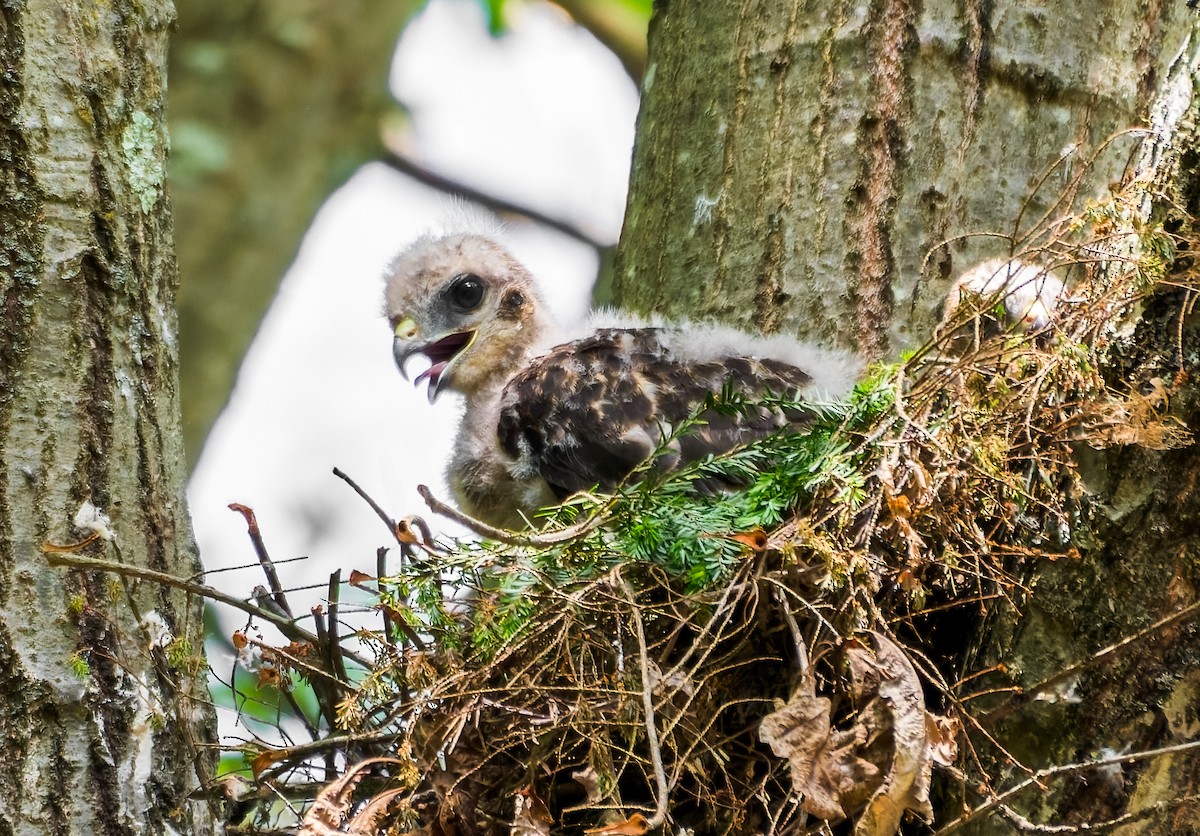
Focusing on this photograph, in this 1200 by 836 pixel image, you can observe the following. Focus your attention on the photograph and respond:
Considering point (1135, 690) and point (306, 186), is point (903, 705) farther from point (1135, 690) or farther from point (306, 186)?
point (306, 186)

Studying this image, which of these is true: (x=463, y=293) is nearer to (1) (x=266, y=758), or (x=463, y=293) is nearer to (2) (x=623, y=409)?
(2) (x=623, y=409)

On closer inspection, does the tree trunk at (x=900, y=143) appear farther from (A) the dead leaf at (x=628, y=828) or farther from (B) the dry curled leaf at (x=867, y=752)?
(A) the dead leaf at (x=628, y=828)

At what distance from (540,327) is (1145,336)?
5.91ft

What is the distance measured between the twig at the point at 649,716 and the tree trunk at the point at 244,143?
3.28 meters

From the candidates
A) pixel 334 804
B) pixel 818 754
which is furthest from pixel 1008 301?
pixel 334 804

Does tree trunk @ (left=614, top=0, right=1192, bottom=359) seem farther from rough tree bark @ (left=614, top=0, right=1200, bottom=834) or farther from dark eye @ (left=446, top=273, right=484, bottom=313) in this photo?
dark eye @ (left=446, top=273, right=484, bottom=313)

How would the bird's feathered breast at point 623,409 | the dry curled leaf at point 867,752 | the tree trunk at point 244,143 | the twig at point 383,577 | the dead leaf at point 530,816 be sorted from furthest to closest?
1. the tree trunk at point 244,143
2. the bird's feathered breast at point 623,409
3. the twig at point 383,577
4. the dead leaf at point 530,816
5. the dry curled leaf at point 867,752

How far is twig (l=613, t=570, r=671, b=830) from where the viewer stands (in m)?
1.61

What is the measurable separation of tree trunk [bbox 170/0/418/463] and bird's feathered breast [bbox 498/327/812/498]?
242 centimetres

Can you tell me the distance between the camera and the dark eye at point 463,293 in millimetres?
3330

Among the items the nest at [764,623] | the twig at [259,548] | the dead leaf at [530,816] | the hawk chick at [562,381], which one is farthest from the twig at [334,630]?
the hawk chick at [562,381]

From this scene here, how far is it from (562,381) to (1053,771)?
4.52 ft

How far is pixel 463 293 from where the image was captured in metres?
3.33

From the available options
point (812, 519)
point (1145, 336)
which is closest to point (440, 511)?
point (812, 519)
